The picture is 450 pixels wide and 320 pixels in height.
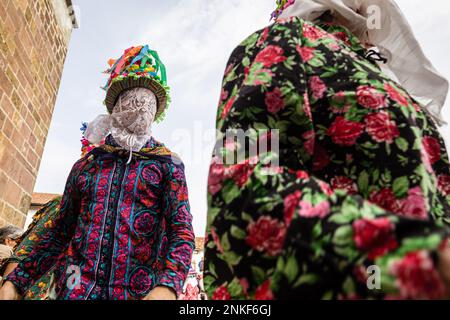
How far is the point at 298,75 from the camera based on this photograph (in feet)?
2.64

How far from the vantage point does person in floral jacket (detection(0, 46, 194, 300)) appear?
169 centimetres

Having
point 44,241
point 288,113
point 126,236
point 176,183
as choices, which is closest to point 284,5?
point 288,113

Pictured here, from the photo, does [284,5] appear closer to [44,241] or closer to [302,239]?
[302,239]

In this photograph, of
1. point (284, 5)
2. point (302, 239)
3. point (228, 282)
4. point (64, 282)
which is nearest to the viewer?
point (302, 239)

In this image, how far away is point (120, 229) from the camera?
1789mm

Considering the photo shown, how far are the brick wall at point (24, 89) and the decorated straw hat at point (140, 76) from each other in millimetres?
1779

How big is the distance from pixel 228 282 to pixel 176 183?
50.0 inches

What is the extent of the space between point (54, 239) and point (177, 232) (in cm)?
74

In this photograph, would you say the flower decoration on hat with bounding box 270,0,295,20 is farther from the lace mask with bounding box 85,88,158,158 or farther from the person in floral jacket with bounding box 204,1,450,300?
the lace mask with bounding box 85,88,158,158

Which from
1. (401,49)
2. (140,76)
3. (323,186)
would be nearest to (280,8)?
(401,49)

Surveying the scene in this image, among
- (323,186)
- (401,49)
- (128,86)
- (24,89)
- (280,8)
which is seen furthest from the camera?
(24,89)

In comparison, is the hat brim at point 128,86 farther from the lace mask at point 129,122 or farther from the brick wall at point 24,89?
the brick wall at point 24,89

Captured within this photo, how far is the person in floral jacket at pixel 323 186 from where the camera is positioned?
482 mm

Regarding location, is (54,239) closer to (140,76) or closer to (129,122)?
(129,122)
